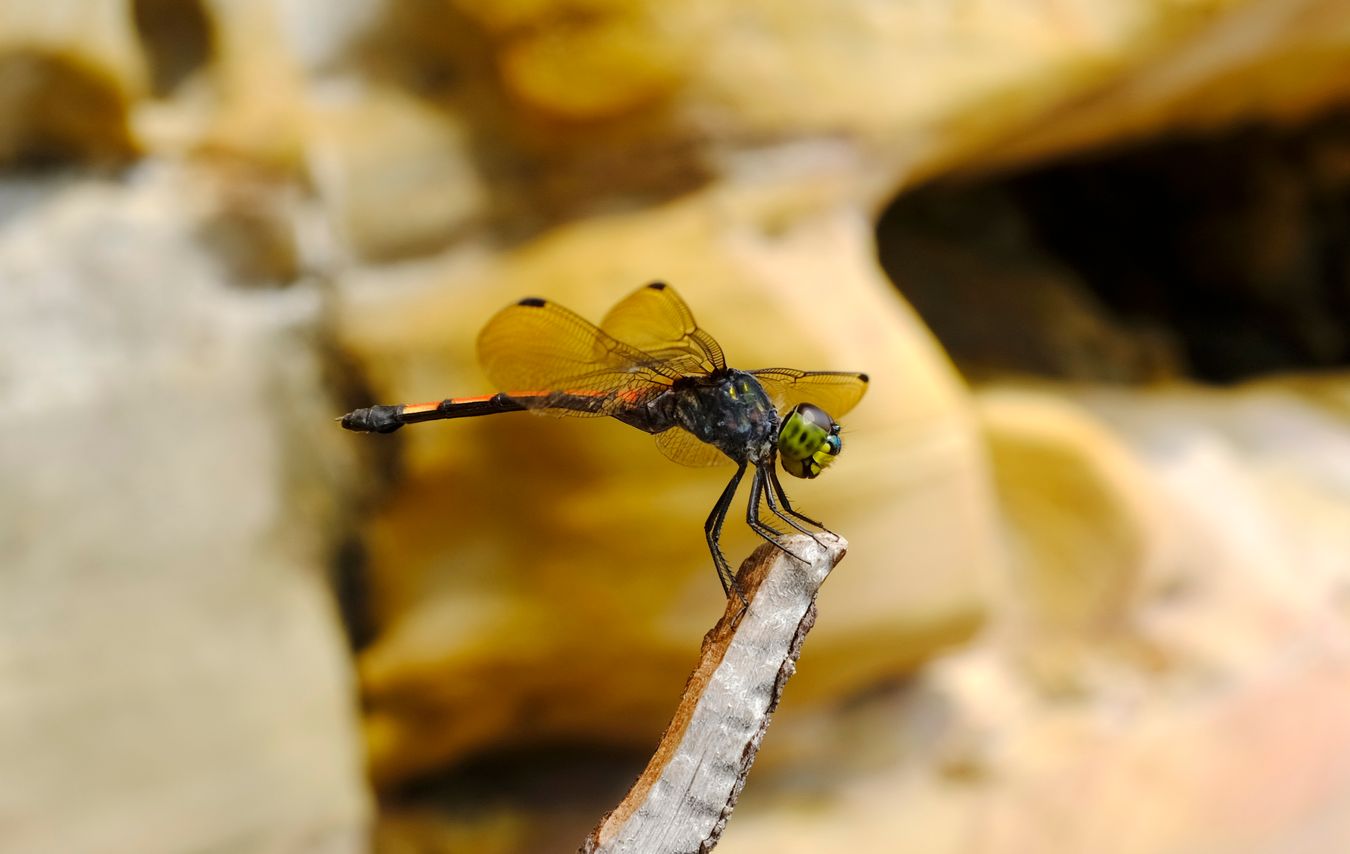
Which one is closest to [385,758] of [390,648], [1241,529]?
[390,648]

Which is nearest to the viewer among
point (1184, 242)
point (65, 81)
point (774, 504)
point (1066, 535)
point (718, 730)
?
point (718, 730)

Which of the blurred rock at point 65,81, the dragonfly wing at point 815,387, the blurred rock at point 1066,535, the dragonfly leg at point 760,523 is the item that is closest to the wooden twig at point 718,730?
the dragonfly leg at point 760,523

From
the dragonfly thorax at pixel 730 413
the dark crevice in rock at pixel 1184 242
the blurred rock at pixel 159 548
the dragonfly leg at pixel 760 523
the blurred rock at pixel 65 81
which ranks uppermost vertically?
the dark crevice in rock at pixel 1184 242

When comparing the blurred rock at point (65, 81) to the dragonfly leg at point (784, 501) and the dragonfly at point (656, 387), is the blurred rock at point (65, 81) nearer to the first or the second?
the dragonfly at point (656, 387)

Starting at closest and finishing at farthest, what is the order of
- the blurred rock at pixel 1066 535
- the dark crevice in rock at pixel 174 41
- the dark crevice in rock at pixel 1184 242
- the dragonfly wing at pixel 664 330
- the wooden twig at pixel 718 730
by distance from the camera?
the wooden twig at pixel 718 730 → the dragonfly wing at pixel 664 330 → the dark crevice in rock at pixel 174 41 → the blurred rock at pixel 1066 535 → the dark crevice in rock at pixel 1184 242

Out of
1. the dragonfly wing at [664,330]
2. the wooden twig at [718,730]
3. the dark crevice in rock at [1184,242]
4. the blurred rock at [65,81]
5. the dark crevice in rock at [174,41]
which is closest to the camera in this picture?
the wooden twig at [718,730]

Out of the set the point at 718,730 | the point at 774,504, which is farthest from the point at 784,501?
the point at 718,730

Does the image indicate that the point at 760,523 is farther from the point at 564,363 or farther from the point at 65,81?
the point at 65,81
